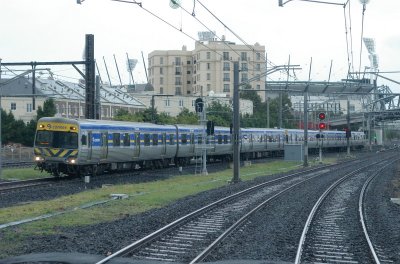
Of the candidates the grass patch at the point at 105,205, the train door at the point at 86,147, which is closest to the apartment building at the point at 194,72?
the train door at the point at 86,147

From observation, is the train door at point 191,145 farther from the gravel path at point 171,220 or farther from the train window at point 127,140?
the gravel path at point 171,220

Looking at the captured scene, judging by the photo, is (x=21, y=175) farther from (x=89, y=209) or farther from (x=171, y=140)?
(x=89, y=209)

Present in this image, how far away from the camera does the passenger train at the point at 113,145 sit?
30.0 metres

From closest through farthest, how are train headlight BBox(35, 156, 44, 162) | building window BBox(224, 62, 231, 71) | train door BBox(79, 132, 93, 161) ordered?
1. train headlight BBox(35, 156, 44, 162)
2. train door BBox(79, 132, 93, 161)
3. building window BBox(224, 62, 231, 71)

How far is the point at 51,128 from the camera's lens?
30328 millimetres

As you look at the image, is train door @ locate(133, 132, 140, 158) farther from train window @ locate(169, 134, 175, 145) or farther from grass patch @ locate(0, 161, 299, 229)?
grass patch @ locate(0, 161, 299, 229)

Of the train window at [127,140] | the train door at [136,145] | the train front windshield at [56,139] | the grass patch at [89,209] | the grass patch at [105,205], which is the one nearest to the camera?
the grass patch at [89,209]

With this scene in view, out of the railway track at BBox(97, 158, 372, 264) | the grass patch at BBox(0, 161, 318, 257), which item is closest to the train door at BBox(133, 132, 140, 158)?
the grass patch at BBox(0, 161, 318, 257)

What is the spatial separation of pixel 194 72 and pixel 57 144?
293ft

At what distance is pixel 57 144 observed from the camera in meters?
30.1

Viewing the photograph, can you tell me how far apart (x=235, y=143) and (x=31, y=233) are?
726 inches

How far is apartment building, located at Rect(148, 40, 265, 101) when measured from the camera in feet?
362

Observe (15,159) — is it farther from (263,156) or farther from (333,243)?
(333,243)

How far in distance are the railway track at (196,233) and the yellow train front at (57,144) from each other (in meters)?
10.6
